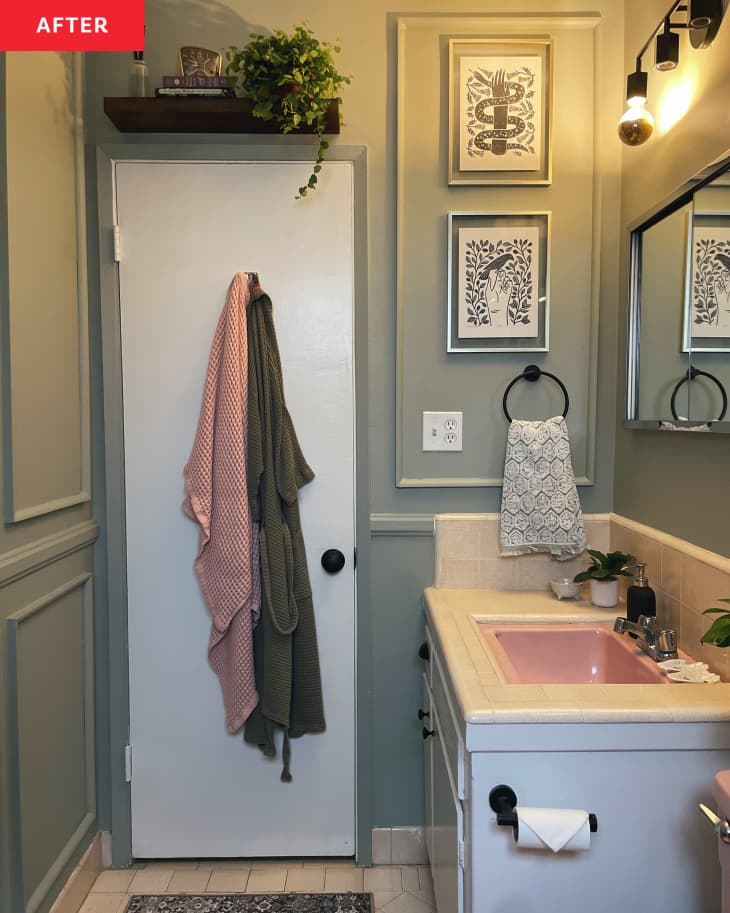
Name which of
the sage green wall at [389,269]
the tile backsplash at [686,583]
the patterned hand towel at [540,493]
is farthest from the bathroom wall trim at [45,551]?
the tile backsplash at [686,583]

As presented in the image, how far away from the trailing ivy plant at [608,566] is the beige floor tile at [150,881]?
4.92 feet

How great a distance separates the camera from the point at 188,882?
79.4 inches

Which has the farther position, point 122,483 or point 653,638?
point 122,483

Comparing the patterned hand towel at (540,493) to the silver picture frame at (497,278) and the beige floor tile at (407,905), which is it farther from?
the beige floor tile at (407,905)

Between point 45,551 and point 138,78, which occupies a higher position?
point 138,78

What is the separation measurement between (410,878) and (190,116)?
7.47 feet

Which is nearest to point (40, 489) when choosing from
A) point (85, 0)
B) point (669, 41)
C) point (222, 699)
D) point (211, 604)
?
point (211, 604)

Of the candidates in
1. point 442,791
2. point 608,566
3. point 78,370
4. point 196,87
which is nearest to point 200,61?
point 196,87

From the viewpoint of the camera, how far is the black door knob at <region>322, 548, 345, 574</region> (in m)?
2.04

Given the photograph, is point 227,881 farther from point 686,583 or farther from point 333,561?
point 686,583

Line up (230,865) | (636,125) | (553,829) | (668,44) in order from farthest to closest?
1. (230,865)
2. (636,125)
3. (668,44)
4. (553,829)

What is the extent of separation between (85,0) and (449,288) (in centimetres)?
113

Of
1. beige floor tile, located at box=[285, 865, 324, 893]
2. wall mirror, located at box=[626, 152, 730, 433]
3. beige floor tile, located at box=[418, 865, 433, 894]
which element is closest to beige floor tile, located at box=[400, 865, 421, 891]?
beige floor tile, located at box=[418, 865, 433, 894]

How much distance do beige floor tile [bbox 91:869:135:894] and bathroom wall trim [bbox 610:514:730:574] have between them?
5.89 ft
